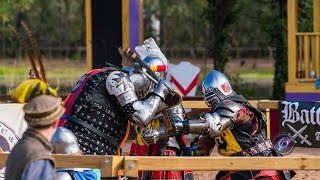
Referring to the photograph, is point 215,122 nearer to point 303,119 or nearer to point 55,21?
point 303,119

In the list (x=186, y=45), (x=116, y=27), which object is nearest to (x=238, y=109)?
(x=116, y=27)

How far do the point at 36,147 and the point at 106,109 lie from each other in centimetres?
209

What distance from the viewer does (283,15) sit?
22.7m

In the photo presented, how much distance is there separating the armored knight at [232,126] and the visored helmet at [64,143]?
103 cm

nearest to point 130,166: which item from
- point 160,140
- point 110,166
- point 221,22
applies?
point 110,166

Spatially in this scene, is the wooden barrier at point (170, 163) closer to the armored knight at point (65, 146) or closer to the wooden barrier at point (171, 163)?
the wooden barrier at point (171, 163)

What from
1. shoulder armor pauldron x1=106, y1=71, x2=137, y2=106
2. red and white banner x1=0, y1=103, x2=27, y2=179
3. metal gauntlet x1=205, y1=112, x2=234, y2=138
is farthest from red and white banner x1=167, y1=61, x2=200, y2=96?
shoulder armor pauldron x1=106, y1=71, x2=137, y2=106

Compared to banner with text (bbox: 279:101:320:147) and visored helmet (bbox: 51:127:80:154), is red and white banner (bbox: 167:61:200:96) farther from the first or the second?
visored helmet (bbox: 51:127:80:154)

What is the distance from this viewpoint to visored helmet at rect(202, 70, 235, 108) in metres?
7.70

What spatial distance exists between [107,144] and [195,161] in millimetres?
1168

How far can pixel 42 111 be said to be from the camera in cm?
497

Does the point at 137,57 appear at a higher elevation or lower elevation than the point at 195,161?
higher

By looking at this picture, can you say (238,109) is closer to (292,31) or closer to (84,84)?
(84,84)

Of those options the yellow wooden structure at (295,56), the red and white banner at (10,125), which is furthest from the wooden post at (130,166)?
the yellow wooden structure at (295,56)
